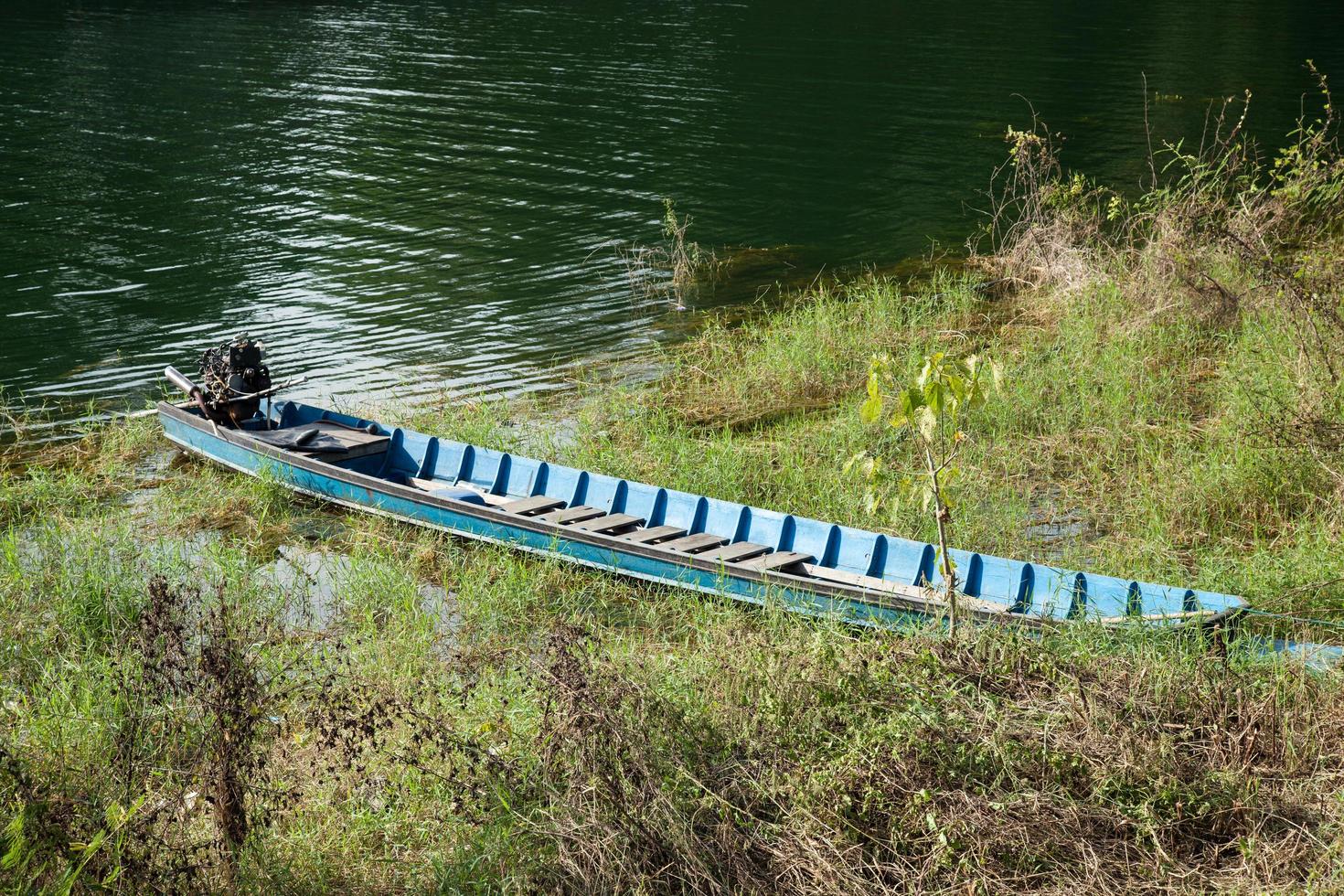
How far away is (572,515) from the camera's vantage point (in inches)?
353

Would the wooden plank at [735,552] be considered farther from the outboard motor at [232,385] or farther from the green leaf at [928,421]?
the outboard motor at [232,385]

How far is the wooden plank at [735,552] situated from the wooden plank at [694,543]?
7 cm

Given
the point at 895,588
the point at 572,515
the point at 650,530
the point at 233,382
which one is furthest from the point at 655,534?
the point at 233,382

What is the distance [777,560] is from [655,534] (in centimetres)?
108

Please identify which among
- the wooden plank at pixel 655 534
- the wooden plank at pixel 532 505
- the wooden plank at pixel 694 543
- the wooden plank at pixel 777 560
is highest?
the wooden plank at pixel 777 560

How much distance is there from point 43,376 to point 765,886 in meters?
11.4

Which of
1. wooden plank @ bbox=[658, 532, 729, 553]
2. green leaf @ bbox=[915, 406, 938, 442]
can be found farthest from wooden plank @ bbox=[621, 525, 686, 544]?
green leaf @ bbox=[915, 406, 938, 442]

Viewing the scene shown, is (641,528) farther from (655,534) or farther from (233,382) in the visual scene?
(233,382)

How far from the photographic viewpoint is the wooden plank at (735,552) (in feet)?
26.4

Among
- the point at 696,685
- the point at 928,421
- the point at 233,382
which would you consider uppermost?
the point at 928,421

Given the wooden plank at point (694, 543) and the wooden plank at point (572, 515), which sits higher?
the wooden plank at point (694, 543)

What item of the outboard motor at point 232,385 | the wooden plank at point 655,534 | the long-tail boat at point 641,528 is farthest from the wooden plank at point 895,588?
the outboard motor at point 232,385

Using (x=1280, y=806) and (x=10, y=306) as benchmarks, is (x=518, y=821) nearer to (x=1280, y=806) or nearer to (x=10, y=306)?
(x=1280, y=806)

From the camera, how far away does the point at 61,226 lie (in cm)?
1811
